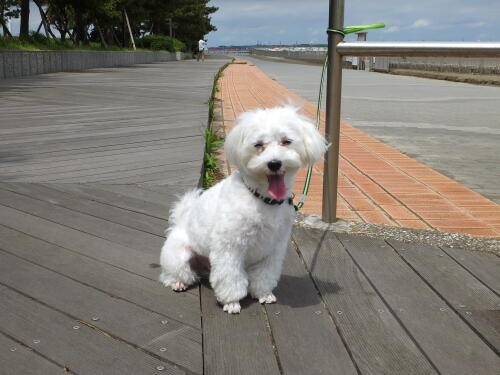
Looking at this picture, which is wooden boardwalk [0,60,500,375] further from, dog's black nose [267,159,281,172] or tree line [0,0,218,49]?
tree line [0,0,218,49]

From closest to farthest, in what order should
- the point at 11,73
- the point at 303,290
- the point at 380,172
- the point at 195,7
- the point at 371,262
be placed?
the point at 303,290
the point at 371,262
the point at 380,172
the point at 11,73
the point at 195,7

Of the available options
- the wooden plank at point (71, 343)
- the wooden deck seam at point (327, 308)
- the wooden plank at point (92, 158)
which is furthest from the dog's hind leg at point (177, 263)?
the wooden plank at point (92, 158)

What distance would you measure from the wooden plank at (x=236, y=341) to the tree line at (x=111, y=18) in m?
19.0

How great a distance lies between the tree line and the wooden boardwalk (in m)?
17.5

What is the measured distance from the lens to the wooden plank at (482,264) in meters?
2.75

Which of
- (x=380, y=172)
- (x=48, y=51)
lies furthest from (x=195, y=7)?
(x=380, y=172)

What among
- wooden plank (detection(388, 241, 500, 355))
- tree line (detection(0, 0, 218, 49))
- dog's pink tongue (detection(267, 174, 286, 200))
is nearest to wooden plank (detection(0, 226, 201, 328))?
dog's pink tongue (detection(267, 174, 286, 200))

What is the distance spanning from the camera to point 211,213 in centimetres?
244

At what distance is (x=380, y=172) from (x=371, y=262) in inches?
94.1

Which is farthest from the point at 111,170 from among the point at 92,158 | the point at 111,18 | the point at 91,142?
the point at 111,18

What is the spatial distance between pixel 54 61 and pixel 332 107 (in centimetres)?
1682

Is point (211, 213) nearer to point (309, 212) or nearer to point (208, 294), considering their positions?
point (208, 294)

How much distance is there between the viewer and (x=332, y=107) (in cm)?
340

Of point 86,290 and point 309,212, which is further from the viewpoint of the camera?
point 309,212
